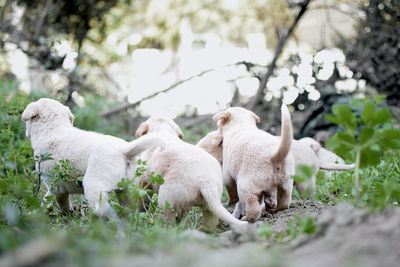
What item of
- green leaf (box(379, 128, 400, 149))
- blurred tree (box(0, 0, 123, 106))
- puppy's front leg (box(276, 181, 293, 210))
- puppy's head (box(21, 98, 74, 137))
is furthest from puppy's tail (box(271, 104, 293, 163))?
blurred tree (box(0, 0, 123, 106))

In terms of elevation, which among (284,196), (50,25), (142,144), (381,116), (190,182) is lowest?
(284,196)

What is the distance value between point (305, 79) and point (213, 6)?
625 cm

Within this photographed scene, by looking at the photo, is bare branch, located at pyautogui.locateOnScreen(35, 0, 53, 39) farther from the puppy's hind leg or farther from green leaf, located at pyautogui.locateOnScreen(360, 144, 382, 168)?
green leaf, located at pyautogui.locateOnScreen(360, 144, 382, 168)

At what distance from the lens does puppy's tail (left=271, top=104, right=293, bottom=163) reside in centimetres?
296

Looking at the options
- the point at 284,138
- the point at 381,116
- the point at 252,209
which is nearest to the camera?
the point at 381,116

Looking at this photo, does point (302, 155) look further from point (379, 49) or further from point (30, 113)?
point (379, 49)

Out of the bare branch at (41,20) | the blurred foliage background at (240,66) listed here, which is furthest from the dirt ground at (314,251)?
the bare branch at (41,20)

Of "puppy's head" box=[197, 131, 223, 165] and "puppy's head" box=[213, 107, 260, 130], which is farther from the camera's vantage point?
"puppy's head" box=[197, 131, 223, 165]

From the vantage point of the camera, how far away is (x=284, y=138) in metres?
3.13

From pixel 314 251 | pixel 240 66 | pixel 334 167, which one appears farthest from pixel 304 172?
pixel 240 66

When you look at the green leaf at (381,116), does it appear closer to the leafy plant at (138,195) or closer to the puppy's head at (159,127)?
the leafy plant at (138,195)

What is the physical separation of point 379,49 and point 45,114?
5.88m

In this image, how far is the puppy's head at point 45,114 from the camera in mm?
3859

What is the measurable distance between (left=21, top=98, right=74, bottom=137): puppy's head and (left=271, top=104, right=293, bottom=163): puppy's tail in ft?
6.40
